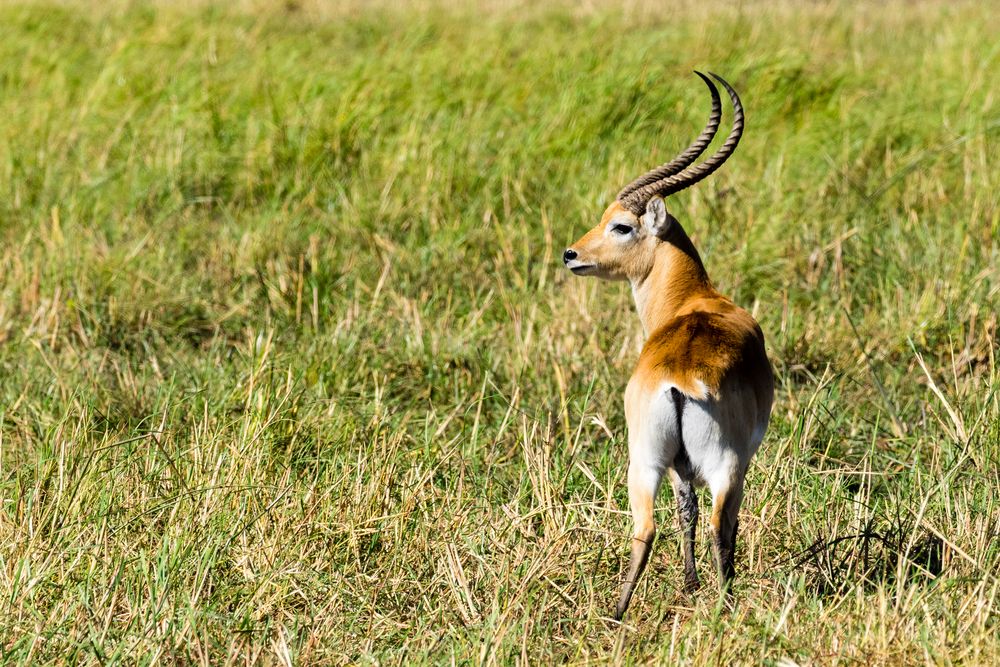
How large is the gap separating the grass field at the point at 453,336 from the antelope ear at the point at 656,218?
0.69 meters

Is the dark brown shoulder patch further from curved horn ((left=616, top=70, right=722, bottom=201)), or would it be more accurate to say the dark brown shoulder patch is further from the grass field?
curved horn ((left=616, top=70, right=722, bottom=201))

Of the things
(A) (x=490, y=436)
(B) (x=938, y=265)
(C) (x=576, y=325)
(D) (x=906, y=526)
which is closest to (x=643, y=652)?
(D) (x=906, y=526)

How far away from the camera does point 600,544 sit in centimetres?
368

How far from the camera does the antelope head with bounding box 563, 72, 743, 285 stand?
4.09 m

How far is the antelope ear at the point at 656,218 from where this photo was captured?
4.06m

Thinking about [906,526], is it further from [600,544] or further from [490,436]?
[490,436]

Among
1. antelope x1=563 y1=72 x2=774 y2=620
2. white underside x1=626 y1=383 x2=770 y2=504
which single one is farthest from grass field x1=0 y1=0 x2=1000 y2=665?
white underside x1=626 y1=383 x2=770 y2=504

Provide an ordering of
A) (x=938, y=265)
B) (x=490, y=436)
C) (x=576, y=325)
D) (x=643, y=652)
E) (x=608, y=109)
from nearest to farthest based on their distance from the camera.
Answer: (x=643, y=652) → (x=490, y=436) → (x=576, y=325) → (x=938, y=265) → (x=608, y=109)

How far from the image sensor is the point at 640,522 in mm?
3299

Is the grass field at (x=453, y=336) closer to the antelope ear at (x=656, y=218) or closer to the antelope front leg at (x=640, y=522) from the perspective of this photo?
the antelope front leg at (x=640, y=522)

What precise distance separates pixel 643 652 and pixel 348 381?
2052 millimetres

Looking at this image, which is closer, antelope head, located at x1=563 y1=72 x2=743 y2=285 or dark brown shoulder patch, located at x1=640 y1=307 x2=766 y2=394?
dark brown shoulder patch, located at x1=640 y1=307 x2=766 y2=394

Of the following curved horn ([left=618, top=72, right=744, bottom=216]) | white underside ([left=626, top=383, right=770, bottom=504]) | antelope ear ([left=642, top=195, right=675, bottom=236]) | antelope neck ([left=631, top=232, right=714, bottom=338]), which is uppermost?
curved horn ([left=618, top=72, right=744, bottom=216])

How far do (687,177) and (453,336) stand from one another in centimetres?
165
